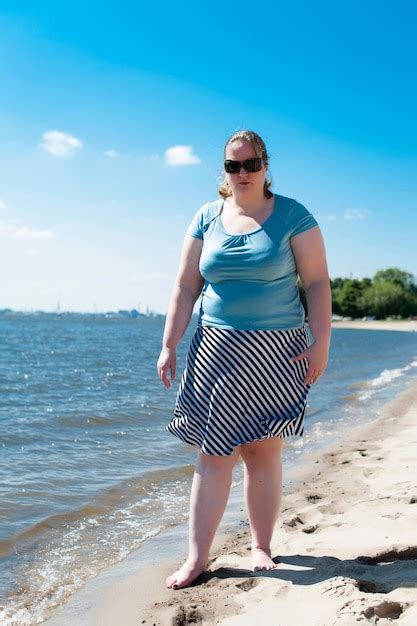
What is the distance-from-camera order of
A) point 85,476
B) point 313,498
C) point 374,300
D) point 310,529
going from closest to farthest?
1. point 310,529
2. point 313,498
3. point 85,476
4. point 374,300

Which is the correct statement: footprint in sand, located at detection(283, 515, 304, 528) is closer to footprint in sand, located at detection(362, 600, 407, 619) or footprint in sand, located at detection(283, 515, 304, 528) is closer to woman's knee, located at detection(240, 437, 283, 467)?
woman's knee, located at detection(240, 437, 283, 467)

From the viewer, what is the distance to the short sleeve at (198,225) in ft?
11.4

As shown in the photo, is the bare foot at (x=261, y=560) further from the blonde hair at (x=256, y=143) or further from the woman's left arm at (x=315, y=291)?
the blonde hair at (x=256, y=143)

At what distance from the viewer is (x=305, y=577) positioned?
10.2ft

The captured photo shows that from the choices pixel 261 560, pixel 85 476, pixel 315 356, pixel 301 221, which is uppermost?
pixel 301 221

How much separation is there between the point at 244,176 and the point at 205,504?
161 cm

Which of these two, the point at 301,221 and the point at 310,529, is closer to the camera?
the point at 301,221

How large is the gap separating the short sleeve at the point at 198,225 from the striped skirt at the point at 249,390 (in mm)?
550

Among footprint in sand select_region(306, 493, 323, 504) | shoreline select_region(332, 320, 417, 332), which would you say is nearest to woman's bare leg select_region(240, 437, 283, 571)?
footprint in sand select_region(306, 493, 323, 504)

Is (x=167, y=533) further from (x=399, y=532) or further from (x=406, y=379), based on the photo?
(x=406, y=379)

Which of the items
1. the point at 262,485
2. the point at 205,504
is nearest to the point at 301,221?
the point at 262,485

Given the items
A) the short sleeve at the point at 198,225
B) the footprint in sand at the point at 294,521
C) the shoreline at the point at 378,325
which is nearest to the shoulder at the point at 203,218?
the short sleeve at the point at 198,225

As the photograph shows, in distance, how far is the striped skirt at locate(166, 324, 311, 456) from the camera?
3184mm

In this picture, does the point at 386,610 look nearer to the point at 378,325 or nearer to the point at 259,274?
the point at 259,274
